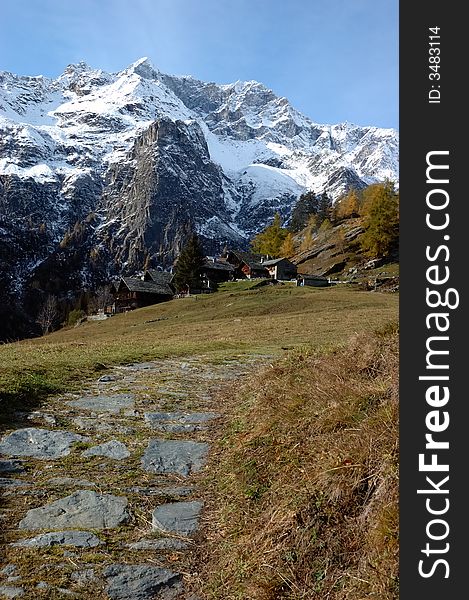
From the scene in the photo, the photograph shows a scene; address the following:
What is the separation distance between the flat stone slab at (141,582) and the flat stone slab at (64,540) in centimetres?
45

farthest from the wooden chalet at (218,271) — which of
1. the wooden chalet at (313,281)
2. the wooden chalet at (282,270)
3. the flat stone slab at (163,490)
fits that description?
the flat stone slab at (163,490)

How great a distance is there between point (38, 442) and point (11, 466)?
0.83 metres

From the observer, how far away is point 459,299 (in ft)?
9.96

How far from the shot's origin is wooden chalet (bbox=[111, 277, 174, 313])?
94.8 meters

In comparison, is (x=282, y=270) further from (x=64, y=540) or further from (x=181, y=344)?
(x=64, y=540)

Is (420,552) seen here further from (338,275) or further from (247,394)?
(338,275)

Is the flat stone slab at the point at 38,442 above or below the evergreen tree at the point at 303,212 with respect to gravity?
below

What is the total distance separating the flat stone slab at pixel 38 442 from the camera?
618 cm

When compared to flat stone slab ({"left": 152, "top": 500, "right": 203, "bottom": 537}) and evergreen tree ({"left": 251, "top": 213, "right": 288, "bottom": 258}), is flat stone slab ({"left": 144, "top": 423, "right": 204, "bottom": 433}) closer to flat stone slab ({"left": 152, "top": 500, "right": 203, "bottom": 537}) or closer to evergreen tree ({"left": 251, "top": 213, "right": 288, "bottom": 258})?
flat stone slab ({"left": 152, "top": 500, "right": 203, "bottom": 537})

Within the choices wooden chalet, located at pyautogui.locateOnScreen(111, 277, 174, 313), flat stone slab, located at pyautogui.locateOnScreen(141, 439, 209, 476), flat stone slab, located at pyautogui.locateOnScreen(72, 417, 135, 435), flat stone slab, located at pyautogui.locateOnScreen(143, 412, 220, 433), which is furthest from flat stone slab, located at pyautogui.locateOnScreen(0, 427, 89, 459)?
wooden chalet, located at pyautogui.locateOnScreen(111, 277, 174, 313)

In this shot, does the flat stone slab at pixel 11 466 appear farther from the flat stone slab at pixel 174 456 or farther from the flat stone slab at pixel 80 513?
the flat stone slab at pixel 174 456

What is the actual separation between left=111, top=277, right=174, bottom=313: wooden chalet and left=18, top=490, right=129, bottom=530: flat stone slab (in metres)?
90.5

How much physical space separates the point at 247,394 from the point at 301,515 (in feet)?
18.3

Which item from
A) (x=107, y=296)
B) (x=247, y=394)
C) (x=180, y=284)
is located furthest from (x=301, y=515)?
(x=107, y=296)
